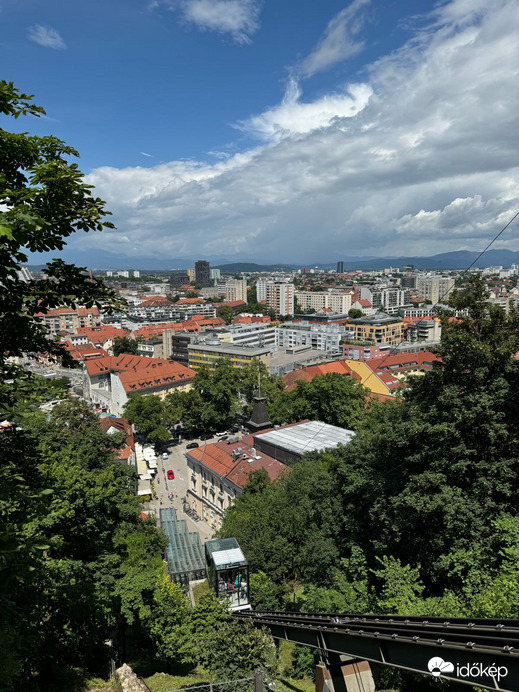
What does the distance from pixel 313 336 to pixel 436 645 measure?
9038 cm

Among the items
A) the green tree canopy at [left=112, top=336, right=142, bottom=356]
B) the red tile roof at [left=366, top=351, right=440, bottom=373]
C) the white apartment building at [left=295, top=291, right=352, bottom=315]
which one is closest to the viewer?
the red tile roof at [left=366, top=351, right=440, bottom=373]

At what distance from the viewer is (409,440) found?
1520 centimetres

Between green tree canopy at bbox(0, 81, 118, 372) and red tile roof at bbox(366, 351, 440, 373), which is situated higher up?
green tree canopy at bbox(0, 81, 118, 372)

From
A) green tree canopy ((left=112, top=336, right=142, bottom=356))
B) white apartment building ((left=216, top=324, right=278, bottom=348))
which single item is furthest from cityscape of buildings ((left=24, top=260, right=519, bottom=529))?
green tree canopy ((left=112, top=336, right=142, bottom=356))

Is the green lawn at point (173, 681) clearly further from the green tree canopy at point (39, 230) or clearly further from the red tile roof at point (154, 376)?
the red tile roof at point (154, 376)

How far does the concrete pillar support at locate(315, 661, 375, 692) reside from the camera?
26.1 ft

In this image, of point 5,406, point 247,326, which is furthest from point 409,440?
point 247,326

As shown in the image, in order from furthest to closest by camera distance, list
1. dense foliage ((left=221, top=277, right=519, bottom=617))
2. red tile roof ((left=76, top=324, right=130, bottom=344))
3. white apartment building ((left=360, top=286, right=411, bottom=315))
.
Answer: white apartment building ((left=360, top=286, right=411, bottom=315)), red tile roof ((left=76, top=324, right=130, bottom=344)), dense foliage ((left=221, top=277, right=519, bottom=617))

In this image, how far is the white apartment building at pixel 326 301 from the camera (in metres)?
145

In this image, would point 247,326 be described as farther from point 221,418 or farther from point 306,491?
point 306,491

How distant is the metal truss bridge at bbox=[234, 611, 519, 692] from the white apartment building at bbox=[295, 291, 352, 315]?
13266 centimetres

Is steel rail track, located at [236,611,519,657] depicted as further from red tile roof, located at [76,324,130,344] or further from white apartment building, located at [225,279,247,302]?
white apartment building, located at [225,279,247,302]

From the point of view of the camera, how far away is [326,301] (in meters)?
153

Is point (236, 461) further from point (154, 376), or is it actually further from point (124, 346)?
point (124, 346)
